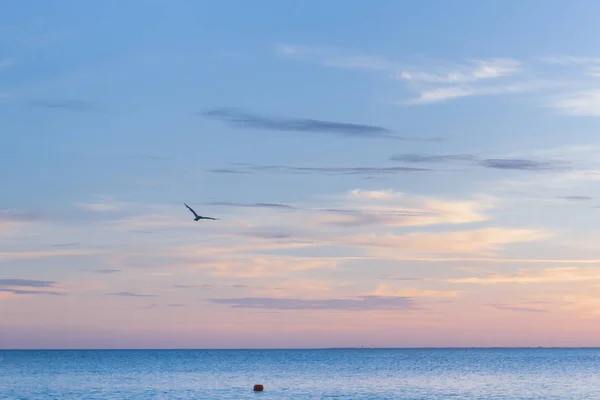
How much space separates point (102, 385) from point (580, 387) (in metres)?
61.6

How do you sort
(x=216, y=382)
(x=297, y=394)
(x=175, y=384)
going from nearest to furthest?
(x=297, y=394) → (x=175, y=384) → (x=216, y=382)

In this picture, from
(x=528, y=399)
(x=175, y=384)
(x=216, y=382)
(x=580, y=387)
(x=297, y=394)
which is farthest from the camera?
(x=216, y=382)

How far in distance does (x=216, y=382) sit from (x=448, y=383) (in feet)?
106

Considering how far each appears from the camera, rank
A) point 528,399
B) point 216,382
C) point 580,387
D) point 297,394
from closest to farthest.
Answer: point 528,399
point 297,394
point 580,387
point 216,382

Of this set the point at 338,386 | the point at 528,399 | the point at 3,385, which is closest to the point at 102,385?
the point at 3,385

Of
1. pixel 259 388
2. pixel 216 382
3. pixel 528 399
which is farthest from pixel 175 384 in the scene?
pixel 528 399

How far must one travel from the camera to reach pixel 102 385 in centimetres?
11700

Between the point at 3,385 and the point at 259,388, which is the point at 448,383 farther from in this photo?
the point at 3,385

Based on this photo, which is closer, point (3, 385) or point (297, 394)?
point (297, 394)

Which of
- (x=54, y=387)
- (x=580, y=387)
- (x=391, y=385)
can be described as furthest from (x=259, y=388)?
(x=580, y=387)

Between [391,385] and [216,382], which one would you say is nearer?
[391,385]

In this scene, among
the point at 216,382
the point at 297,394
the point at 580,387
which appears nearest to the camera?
the point at 297,394

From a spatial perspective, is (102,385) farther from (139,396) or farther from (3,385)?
(139,396)

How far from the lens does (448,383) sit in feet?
388
